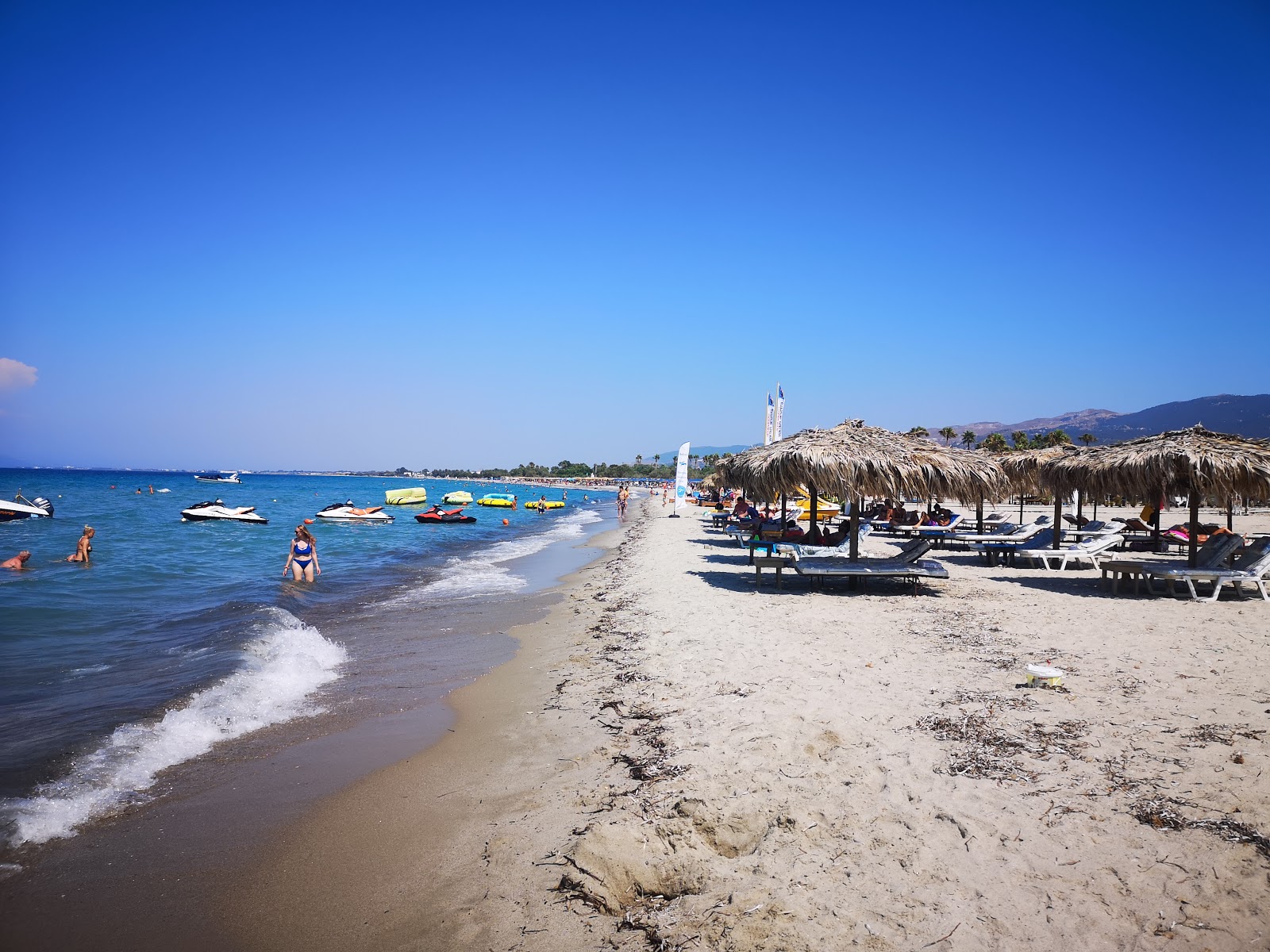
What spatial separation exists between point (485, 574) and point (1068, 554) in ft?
41.4

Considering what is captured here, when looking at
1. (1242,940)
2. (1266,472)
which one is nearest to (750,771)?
(1242,940)

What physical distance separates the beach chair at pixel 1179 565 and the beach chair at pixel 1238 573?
0.09 metres

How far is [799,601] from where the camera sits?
10.1 meters

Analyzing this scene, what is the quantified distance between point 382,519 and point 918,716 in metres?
33.3

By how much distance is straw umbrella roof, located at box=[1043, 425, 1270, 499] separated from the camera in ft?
32.8

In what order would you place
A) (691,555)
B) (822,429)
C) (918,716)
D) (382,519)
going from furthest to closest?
1. (382,519)
2. (691,555)
3. (822,429)
4. (918,716)

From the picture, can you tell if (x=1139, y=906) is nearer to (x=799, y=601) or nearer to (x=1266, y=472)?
(x=799, y=601)

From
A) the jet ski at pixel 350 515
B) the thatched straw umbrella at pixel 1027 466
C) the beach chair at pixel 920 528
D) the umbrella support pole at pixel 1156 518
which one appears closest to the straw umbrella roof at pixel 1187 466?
the umbrella support pole at pixel 1156 518

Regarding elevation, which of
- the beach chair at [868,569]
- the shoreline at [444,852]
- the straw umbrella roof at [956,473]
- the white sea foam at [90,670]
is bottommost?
the white sea foam at [90,670]

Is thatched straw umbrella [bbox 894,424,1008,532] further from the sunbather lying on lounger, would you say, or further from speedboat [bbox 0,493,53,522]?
speedboat [bbox 0,493,53,522]

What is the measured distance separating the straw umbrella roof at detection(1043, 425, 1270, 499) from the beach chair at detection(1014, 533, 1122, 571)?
1.82 meters

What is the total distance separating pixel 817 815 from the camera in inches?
142

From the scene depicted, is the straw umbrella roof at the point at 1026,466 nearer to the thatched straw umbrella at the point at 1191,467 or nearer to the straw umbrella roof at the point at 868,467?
the thatched straw umbrella at the point at 1191,467

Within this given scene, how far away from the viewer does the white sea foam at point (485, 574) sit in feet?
44.0
